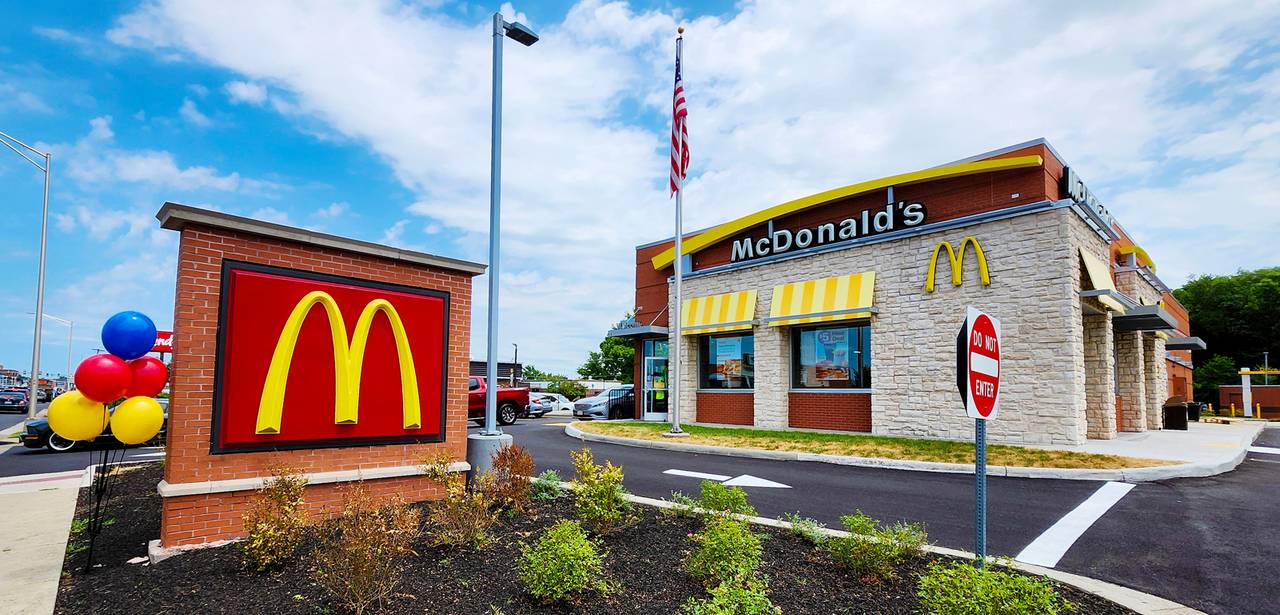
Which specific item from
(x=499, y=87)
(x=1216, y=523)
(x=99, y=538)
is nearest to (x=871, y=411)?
(x=1216, y=523)

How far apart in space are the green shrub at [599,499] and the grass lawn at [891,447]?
25.1ft

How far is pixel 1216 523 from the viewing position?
23.6 ft

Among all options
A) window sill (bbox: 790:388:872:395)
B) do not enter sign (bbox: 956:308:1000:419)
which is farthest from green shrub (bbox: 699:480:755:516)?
window sill (bbox: 790:388:872:395)

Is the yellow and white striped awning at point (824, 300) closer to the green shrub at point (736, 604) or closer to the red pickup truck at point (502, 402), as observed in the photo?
the red pickup truck at point (502, 402)

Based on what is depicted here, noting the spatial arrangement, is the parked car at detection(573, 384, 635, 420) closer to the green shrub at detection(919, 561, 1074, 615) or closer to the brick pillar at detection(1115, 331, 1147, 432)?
the brick pillar at detection(1115, 331, 1147, 432)

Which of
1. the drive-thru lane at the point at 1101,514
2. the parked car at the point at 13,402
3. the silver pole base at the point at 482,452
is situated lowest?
the parked car at the point at 13,402

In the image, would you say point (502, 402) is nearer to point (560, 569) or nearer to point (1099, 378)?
point (1099, 378)

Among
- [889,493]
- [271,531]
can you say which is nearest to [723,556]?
[271,531]

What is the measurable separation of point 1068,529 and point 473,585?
6323 millimetres

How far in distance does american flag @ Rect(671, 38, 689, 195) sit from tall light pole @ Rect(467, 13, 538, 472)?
9.44 metres

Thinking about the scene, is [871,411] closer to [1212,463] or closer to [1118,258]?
[1212,463]

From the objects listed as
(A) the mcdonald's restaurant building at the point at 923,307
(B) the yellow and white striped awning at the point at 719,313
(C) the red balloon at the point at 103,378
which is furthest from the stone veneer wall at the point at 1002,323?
(C) the red balloon at the point at 103,378

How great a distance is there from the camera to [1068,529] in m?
6.87

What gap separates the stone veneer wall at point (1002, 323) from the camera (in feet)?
43.9
